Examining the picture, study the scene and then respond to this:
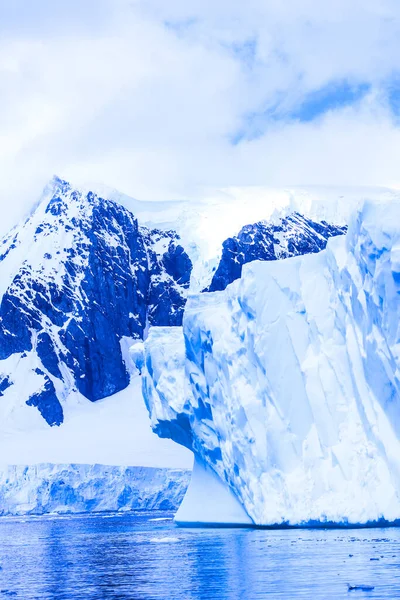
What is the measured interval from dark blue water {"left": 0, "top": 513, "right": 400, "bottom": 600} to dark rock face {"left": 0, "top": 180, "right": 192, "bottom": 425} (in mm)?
67581

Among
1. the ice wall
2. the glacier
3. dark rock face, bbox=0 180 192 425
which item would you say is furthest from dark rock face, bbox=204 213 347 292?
the glacier

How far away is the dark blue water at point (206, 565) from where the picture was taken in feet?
83.0

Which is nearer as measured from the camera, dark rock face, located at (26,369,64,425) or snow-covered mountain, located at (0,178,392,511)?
dark rock face, located at (26,369,64,425)

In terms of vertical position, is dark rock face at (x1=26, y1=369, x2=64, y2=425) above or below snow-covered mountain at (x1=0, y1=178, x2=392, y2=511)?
below

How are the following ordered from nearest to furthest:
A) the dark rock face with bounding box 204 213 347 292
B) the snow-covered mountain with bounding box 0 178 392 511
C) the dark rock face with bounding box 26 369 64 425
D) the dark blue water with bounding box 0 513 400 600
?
the dark blue water with bounding box 0 513 400 600
the dark rock face with bounding box 26 369 64 425
the snow-covered mountain with bounding box 0 178 392 511
the dark rock face with bounding box 204 213 347 292

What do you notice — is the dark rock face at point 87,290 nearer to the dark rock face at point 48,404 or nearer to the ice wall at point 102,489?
the dark rock face at point 48,404

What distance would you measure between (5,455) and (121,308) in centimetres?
3573

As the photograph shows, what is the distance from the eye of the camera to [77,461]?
84.5m

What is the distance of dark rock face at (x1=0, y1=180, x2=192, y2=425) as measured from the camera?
11475 centimetres

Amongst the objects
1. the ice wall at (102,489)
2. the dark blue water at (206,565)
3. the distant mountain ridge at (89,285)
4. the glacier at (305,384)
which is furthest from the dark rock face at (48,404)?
the glacier at (305,384)

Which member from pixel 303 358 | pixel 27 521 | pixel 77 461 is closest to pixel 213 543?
pixel 303 358

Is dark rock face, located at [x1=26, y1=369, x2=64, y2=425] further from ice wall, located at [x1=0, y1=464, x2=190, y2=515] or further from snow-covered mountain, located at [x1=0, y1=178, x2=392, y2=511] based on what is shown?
ice wall, located at [x1=0, y1=464, x2=190, y2=515]

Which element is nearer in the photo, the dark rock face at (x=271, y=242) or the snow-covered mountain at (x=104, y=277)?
the snow-covered mountain at (x=104, y=277)

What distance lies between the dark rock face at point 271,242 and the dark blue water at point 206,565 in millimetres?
68572
